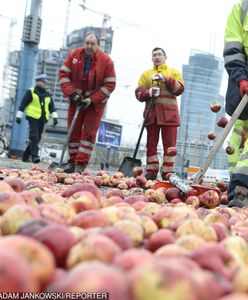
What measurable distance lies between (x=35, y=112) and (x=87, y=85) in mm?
4977

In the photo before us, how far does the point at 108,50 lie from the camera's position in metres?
53.3

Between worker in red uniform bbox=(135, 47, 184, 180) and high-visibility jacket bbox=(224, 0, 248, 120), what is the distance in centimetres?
272

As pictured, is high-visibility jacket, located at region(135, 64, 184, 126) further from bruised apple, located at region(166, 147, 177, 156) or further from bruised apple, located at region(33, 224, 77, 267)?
bruised apple, located at region(33, 224, 77, 267)

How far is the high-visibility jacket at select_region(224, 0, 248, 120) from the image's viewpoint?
533 cm

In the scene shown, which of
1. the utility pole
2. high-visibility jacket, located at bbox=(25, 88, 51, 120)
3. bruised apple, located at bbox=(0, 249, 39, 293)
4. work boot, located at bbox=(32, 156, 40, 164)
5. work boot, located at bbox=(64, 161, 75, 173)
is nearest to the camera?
bruised apple, located at bbox=(0, 249, 39, 293)

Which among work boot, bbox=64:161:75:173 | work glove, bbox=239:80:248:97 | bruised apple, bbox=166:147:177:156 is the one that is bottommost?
work boot, bbox=64:161:75:173

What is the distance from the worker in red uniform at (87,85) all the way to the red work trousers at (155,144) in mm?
875

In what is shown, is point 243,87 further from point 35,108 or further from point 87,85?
point 35,108

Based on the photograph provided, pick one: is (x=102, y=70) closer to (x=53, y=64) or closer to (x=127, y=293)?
(x=127, y=293)

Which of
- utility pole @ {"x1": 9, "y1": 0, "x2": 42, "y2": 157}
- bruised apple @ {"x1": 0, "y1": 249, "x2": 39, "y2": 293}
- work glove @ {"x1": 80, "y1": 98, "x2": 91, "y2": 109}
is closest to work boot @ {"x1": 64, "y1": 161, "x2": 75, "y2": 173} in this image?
work glove @ {"x1": 80, "y1": 98, "x2": 91, "y2": 109}

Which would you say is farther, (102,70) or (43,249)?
(102,70)

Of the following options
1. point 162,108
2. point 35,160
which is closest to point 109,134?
point 35,160

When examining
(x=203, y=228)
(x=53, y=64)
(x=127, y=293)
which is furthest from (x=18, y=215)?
(x=53, y=64)

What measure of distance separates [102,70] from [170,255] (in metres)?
7.03
